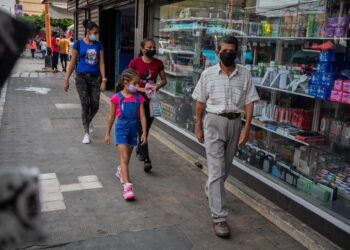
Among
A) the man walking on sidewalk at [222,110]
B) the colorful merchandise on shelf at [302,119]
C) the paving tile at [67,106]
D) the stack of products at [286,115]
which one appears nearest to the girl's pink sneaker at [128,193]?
the man walking on sidewalk at [222,110]

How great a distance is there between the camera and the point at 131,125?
4430 millimetres

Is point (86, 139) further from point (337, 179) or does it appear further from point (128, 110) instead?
point (337, 179)

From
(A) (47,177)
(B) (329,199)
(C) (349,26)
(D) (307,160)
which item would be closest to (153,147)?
(A) (47,177)

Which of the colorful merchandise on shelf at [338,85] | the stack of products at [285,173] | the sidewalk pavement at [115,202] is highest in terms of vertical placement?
the colorful merchandise on shelf at [338,85]

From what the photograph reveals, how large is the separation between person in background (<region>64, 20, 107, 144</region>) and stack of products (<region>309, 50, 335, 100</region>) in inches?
127

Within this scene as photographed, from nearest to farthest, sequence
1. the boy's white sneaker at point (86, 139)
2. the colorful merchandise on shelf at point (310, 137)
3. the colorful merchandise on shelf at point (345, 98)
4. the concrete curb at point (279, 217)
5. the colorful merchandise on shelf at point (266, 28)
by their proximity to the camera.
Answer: the concrete curb at point (279, 217) < the colorful merchandise on shelf at point (345, 98) < the colorful merchandise on shelf at point (310, 137) < the colorful merchandise on shelf at point (266, 28) < the boy's white sneaker at point (86, 139)

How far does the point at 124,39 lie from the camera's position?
37.6ft

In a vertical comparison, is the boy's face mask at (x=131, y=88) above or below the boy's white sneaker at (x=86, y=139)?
above

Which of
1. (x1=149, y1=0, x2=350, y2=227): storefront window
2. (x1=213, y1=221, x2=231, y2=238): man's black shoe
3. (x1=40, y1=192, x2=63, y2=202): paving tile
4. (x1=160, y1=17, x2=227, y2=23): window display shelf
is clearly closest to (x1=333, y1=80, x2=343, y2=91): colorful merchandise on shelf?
(x1=149, y1=0, x2=350, y2=227): storefront window

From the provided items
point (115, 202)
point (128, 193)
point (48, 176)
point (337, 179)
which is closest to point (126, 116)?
point (128, 193)

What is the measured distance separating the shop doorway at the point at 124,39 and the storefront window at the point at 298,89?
5.56 meters

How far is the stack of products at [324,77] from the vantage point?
13.0ft

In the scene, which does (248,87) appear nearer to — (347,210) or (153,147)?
(347,210)

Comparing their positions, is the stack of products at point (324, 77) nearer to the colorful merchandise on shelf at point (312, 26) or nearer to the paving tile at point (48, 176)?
the colorful merchandise on shelf at point (312, 26)
